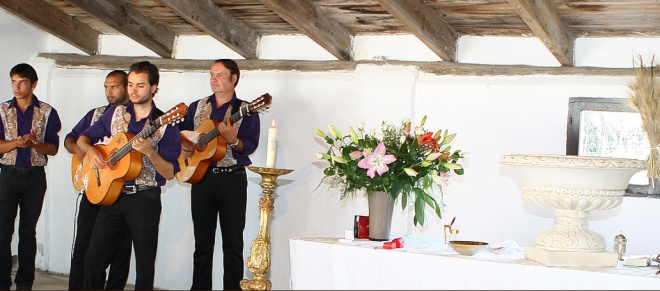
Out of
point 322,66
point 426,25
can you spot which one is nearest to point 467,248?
point 426,25

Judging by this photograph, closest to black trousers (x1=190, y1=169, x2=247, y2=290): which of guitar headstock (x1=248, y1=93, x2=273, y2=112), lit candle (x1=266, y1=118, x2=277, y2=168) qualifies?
guitar headstock (x1=248, y1=93, x2=273, y2=112)

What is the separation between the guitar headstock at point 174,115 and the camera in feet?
15.3

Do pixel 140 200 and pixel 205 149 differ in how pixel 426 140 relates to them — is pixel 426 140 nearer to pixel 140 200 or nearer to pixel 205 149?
pixel 140 200

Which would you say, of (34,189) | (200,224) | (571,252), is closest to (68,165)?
(34,189)

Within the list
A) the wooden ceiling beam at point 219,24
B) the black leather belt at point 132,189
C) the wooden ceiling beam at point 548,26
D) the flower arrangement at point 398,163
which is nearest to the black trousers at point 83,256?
the black leather belt at point 132,189

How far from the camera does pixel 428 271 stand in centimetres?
373

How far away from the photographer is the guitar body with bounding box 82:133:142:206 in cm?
480

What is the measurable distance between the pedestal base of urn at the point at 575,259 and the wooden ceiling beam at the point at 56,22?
13.5ft

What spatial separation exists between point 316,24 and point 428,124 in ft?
2.87

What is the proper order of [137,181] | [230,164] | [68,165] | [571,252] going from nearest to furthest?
[571,252] < [137,181] < [230,164] < [68,165]

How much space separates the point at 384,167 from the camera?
3.98 meters

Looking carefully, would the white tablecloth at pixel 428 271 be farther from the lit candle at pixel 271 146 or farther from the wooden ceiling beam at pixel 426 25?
the wooden ceiling beam at pixel 426 25

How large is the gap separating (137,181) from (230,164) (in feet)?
2.70

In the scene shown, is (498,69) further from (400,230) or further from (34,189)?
(34,189)
